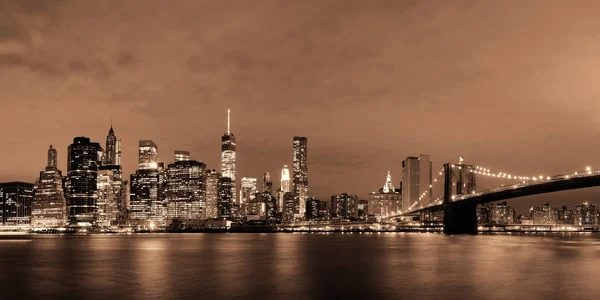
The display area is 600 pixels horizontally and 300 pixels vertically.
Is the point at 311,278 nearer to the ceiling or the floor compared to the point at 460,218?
nearer to the floor

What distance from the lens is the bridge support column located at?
107 metres

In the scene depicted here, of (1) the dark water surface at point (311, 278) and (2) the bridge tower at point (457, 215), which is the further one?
(2) the bridge tower at point (457, 215)

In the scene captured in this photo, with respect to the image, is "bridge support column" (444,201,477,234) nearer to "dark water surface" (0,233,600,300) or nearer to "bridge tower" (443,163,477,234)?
"bridge tower" (443,163,477,234)

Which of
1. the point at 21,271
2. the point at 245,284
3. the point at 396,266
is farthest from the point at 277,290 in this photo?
the point at 21,271

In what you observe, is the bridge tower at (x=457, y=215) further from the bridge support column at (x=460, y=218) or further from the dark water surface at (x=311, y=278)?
the dark water surface at (x=311, y=278)

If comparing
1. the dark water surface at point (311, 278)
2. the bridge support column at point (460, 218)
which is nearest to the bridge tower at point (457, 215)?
the bridge support column at point (460, 218)

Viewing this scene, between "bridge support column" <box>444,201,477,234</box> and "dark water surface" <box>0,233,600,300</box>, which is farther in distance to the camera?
"bridge support column" <box>444,201,477,234</box>

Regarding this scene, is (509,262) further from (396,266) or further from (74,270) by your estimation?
(74,270)

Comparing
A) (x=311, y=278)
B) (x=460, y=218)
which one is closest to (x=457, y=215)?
(x=460, y=218)

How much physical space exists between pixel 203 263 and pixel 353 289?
19.7 metres

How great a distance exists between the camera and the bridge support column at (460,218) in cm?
10744

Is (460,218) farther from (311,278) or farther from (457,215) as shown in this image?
(311,278)

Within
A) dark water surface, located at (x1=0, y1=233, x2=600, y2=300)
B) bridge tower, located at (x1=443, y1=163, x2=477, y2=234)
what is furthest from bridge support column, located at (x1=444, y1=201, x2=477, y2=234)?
dark water surface, located at (x1=0, y1=233, x2=600, y2=300)

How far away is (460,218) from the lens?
110 meters
